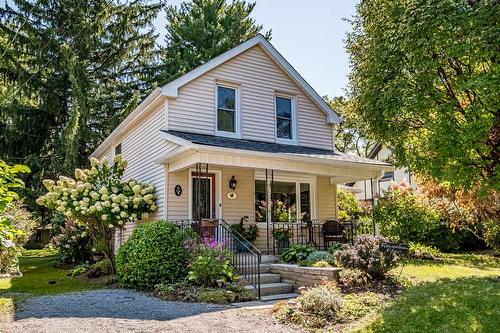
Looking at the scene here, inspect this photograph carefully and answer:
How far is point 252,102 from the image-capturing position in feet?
44.8

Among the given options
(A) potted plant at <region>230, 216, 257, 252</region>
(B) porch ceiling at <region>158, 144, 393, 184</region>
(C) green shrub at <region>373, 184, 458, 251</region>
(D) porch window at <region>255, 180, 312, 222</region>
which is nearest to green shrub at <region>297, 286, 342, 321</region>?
(B) porch ceiling at <region>158, 144, 393, 184</region>

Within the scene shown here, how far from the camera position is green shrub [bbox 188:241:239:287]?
8.99m

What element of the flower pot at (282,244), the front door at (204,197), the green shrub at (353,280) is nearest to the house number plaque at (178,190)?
the front door at (204,197)

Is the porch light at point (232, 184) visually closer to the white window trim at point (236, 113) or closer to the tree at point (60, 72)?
the white window trim at point (236, 113)

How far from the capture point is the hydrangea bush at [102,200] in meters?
11.6

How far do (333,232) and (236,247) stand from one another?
314cm

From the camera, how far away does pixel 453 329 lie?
559cm

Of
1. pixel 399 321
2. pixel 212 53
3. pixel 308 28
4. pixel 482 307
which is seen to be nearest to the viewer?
pixel 399 321

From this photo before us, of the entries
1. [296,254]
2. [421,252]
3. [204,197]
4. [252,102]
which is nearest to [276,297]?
[296,254]

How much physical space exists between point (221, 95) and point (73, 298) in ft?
24.4

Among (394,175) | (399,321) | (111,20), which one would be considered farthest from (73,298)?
(394,175)

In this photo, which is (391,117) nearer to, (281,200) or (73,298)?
(281,200)

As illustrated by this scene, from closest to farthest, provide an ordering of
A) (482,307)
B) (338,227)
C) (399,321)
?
(399,321)
(482,307)
(338,227)

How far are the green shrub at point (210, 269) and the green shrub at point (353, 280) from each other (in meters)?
2.41
